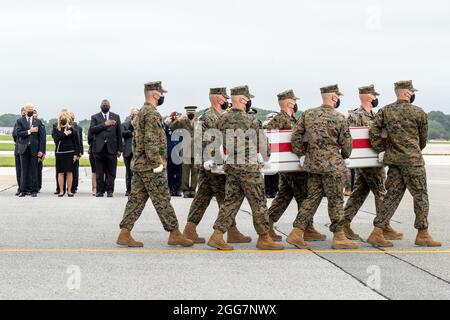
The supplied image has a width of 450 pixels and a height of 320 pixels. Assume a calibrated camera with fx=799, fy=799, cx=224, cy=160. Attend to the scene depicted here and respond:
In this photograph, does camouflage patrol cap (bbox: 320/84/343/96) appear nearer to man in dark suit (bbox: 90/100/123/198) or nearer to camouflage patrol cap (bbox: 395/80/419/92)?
camouflage patrol cap (bbox: 395/80/419/92)

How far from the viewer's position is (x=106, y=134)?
57.2 ft

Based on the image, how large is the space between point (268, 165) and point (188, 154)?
330 inches

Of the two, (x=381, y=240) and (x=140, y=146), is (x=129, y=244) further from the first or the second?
(x=381, y=240)

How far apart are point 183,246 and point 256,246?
35.5 inches

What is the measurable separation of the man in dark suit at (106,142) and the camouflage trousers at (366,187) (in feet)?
26.1

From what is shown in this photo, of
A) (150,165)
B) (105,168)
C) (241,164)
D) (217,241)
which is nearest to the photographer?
(241,164)

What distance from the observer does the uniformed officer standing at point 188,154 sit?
17.7 m

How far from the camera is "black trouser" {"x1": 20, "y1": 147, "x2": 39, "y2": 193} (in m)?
17.7

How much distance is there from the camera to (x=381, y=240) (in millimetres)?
9844

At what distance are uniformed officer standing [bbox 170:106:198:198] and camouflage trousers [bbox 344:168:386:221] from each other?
23.9ft

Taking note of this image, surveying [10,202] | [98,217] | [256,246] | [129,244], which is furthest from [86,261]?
[10,202]

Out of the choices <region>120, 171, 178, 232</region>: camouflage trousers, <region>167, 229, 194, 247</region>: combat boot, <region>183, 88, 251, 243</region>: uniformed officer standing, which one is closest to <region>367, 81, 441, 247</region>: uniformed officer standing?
<region>183, 88, 251, 243</region>: uniformed officer standing

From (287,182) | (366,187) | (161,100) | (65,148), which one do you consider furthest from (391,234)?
(65,148)

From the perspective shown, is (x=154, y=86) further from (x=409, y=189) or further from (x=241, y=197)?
(x=409, y=189)
